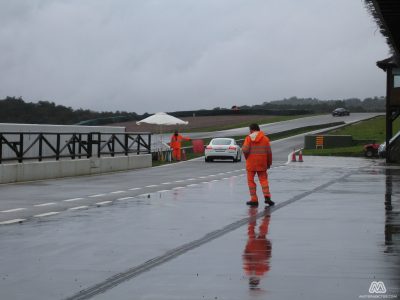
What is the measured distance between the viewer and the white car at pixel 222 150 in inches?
1861

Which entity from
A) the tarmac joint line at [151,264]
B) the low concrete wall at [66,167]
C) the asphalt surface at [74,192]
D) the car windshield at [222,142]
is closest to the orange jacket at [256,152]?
the tarmac joint line at [151,264]

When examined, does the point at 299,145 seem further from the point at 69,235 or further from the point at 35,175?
the point at 69,235

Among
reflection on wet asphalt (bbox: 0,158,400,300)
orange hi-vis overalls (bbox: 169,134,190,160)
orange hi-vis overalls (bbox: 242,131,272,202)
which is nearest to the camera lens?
reflection on wet asphalt (bbox: 0,158,400,300)

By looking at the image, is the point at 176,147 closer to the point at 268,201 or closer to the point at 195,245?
the point at 268,201

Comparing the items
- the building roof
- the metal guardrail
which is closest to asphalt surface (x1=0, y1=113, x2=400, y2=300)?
the building roof

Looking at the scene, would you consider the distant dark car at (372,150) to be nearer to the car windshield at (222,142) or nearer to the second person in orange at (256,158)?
the car windshield at (222,142)

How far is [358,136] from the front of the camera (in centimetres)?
7019

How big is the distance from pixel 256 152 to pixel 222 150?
93.8 feet

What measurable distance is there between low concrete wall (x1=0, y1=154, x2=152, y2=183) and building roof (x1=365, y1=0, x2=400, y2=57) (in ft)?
44.5

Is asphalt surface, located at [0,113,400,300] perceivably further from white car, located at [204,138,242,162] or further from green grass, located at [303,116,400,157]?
green grass, located at [303,116,400,157]

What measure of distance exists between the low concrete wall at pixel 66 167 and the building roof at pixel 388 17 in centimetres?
1357

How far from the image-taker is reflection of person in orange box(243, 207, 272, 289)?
9461 mm

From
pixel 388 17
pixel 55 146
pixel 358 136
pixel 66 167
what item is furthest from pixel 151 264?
pixel 358 136

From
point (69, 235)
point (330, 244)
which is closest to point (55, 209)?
point (69, 235)
